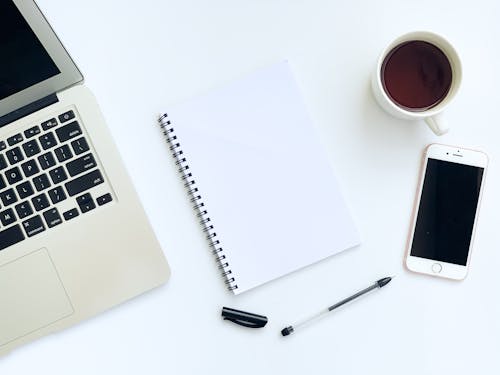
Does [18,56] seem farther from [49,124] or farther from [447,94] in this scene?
[447,94]

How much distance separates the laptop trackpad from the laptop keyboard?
3 centimetres

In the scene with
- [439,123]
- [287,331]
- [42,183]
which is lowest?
[287,331]

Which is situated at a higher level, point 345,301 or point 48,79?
point 48,79

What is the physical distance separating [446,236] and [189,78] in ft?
1.26

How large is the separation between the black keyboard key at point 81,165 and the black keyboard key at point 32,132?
2.1 inches

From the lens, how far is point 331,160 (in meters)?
0.70

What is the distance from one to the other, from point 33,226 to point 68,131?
4.7 inches

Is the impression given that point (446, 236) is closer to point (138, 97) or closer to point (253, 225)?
point (253, 225)

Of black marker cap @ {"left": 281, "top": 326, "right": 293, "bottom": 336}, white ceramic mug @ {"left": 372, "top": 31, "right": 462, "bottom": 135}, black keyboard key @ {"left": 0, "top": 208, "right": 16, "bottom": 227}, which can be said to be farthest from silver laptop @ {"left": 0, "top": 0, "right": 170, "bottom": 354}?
white ceramic mug @ {"left": 372, "top": 31, "right": 462, "bottom": 135}

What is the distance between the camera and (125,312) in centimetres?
70

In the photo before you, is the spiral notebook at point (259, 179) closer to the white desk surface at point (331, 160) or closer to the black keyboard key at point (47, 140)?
the white desk surface at point (331, 160)

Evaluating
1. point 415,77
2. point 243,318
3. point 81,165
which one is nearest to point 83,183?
point 81,165

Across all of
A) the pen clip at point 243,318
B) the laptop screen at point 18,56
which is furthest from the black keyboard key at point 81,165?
the pen clip at point 243,318

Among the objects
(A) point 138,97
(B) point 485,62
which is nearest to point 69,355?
(A) point 138,97
